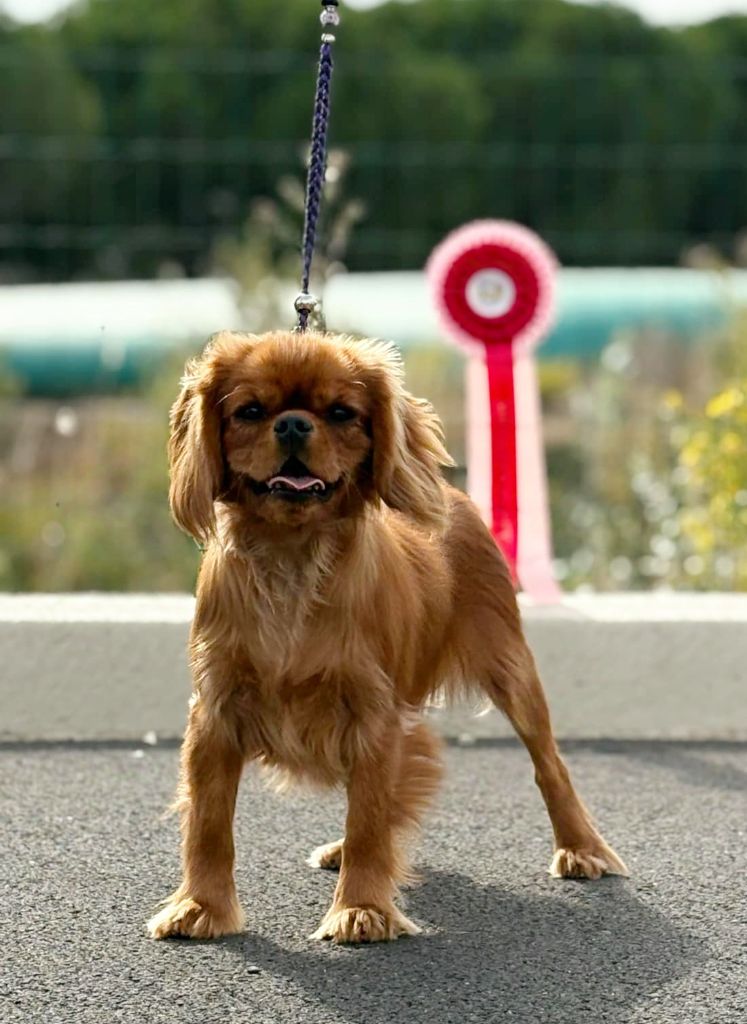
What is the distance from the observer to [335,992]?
3553 millimetres

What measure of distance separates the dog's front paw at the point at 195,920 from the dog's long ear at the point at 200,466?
758mm

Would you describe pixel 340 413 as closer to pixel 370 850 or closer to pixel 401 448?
pixel 401 448

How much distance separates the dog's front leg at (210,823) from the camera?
3.90m

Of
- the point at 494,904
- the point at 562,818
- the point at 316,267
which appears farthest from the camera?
the point at 316,267

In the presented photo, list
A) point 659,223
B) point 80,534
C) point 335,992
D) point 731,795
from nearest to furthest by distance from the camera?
point 335,992, point 731,795, point 80,534, point 659,223

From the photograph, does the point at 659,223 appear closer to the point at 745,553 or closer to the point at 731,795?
the point at 745,553

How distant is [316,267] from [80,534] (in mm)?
2605

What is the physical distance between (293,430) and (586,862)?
4.59 feet

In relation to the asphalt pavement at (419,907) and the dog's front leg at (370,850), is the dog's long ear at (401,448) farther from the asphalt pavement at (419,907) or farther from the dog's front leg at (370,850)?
the asphalt pavement at (419,907)

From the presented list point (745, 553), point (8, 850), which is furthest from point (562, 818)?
point (745, 553)

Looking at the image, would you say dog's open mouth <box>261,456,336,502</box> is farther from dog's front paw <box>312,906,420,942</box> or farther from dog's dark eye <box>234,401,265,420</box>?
dog's front paw <box>312,906,420,942</box>

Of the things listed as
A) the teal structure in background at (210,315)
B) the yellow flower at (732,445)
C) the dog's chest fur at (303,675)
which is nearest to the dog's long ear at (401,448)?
the dog's chest fur at (303,675)

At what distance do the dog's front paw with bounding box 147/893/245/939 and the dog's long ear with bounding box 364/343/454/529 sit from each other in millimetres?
903

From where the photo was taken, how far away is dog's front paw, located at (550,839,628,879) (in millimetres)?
4406
